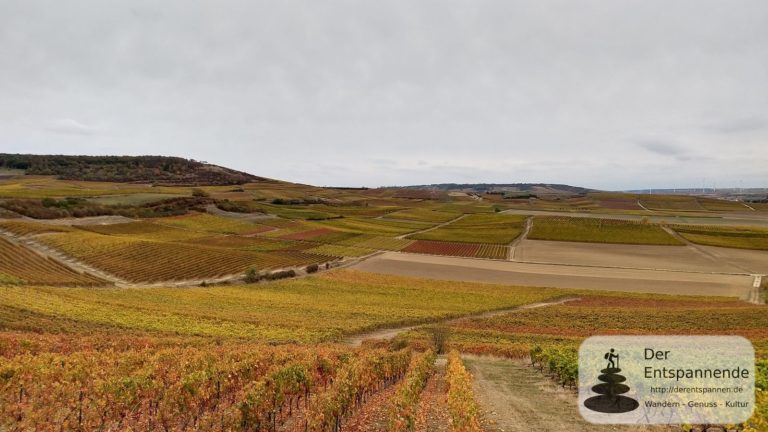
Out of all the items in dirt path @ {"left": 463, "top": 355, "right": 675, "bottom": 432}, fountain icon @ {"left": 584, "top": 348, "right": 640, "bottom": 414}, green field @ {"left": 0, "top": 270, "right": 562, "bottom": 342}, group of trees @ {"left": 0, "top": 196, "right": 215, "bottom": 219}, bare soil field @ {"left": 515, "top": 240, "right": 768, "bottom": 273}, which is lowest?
green field @ {"left": 0, "top": 270, "right": 562, "bottom": 342}

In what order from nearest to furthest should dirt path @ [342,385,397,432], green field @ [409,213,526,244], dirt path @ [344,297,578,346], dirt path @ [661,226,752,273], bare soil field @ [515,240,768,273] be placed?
dirt path @ [342,385,397,432] < dirt path @ [344,297,578,346] < dirt path @ [661,226,752,273] < bare soil field @ [515,240,768,273] < green field @ [409,213,526,244]

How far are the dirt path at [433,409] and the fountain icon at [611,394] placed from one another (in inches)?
231

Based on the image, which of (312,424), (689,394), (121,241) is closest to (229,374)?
(312,424)

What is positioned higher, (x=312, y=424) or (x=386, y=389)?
(x=312, y=424)

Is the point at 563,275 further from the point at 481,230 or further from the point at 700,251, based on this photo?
the point at 481,230

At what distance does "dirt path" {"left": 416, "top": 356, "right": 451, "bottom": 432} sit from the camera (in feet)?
45.7

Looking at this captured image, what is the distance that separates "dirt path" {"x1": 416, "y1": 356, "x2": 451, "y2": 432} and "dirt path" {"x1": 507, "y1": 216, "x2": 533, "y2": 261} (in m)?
75.8

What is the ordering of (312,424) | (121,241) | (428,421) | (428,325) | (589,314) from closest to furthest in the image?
(312,424) → (428,421) → (428,325) → (589,314) → (121,241)

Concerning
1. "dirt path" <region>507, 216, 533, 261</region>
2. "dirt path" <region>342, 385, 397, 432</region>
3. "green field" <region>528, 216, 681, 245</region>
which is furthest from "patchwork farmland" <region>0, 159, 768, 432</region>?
"green field" <region>528, 216, 681, 245</region>

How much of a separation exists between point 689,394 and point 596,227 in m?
127

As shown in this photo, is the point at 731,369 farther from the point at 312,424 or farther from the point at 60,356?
the point at 60,356

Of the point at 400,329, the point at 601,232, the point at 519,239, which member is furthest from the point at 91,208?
the point at 601,232

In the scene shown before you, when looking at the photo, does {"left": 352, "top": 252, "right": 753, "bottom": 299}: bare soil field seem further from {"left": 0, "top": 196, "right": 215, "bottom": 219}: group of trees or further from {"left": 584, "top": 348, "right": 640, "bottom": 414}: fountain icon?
{"left": 0, "top": 196, "right": 215, "bottom": 219}: group of trees

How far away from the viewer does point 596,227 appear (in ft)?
413
